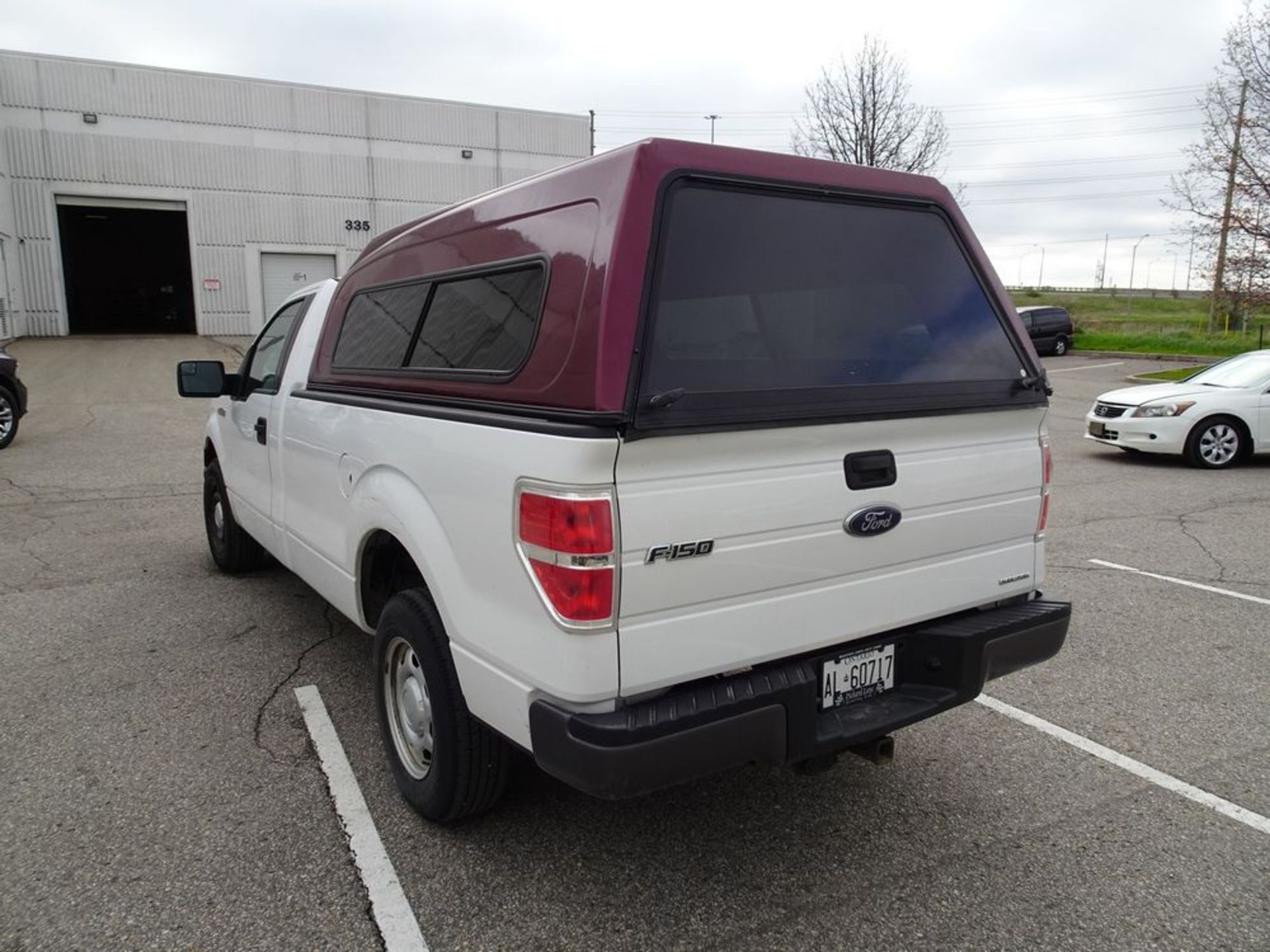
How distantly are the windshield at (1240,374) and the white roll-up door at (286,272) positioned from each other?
2554 centimetres

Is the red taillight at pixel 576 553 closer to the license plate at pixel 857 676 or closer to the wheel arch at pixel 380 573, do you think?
the license plate at pixel 857 676

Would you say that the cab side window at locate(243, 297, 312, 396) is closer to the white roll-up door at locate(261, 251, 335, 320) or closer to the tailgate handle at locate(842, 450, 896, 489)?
the tailgate handle at locate(842, 450, 896, 489)

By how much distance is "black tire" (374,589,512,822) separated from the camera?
2736 millimetres

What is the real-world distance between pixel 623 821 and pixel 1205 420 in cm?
1001

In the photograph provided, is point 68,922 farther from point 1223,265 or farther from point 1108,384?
point 1223,265

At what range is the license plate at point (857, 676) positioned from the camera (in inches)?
104

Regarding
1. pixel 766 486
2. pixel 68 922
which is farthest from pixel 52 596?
pixel 766 486

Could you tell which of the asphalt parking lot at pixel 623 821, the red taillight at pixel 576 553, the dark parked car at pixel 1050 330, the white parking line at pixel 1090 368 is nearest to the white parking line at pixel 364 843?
the asphalt parking lot at pixel 623 821

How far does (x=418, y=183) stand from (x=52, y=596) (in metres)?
27.6

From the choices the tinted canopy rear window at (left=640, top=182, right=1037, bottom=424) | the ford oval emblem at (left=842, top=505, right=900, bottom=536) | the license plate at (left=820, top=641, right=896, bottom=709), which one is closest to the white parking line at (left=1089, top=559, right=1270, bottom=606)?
Result: the tinted canopy rear window at (left=640, top=182, right=1037, bottom=424)

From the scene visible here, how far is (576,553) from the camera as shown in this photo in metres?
2.17

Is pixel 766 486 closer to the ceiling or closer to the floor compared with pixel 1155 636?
closer to the ceiling

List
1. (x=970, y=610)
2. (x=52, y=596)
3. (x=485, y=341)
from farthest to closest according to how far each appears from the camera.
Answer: (x=52, y=596)
(x=970, y=610)
(x=485, y=341)

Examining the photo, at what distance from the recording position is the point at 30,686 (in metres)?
4.15
